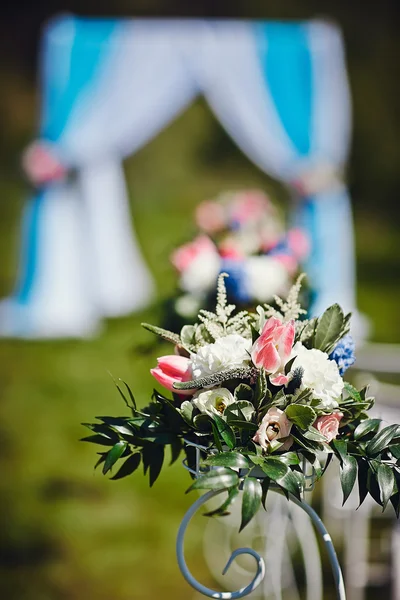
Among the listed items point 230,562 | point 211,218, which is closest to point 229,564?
point 230,562

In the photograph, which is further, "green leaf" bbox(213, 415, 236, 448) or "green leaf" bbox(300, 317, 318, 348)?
"green leaf" bbox(300, 317, 318, 348)

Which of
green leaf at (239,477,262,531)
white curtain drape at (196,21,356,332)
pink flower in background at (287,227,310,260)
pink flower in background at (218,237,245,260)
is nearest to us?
green leaf at (239,477,262,531)

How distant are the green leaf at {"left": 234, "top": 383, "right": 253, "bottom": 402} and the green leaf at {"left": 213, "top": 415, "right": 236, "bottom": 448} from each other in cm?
5

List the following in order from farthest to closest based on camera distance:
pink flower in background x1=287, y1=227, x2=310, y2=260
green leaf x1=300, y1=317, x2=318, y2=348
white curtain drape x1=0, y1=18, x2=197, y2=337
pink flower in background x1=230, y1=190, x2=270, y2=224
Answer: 1. white curtain drape x1=0, y1=18, x2=197, y2=337
2. pink flower in background x1=230, y1=190, x2=270, y2=224
3. pink flower in background x1=287, y1=227, x2=310, y2=260
4. green leaf x1=300, y1=317, x2=318, y2=348

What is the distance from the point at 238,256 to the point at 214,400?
1.10 m

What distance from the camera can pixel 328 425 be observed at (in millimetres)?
953

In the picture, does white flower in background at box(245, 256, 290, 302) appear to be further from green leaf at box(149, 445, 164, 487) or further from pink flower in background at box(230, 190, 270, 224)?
green leaf at box(149, 445, 164, 487)

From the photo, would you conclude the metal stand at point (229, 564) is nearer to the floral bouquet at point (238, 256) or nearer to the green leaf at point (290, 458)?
the green leaf at point (290, 458)

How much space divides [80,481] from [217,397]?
7.86ft

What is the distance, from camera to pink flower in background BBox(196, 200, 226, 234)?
232 centimetres

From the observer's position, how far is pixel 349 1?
6668 millimetres

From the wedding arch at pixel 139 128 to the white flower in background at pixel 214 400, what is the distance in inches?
170

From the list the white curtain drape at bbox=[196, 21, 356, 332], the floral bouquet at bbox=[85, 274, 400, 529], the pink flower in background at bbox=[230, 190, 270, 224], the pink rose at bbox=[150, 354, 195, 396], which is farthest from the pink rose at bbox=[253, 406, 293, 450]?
the white curtain drape at bbox=[196, 21, 356, 332]

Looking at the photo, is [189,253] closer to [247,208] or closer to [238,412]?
[247,208]
